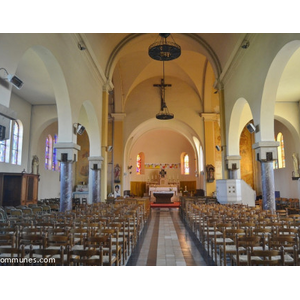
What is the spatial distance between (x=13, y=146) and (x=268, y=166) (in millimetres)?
13525

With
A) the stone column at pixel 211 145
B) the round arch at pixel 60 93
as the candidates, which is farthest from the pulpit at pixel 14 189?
the stone column at pixel 211 145

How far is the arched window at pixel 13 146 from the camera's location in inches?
608

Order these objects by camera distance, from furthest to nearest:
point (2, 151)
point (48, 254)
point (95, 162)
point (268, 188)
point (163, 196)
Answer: point (163, 196), point (2, 151), point (95, 162), point (268, 188), point (48, 254)

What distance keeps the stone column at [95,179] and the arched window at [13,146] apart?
15.4 feet

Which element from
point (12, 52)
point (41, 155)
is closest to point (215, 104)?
point (41, 155)

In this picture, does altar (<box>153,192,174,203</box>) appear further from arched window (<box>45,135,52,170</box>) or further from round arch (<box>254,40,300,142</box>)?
round arch (<box>254,40,300,142</box>)

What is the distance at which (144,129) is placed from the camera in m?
27.6

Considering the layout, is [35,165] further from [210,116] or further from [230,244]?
[230,244]

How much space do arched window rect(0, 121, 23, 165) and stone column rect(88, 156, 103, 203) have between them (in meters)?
4.71

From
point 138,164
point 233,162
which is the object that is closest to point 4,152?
point 233,162

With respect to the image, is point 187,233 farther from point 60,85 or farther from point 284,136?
Answer: point 284,136

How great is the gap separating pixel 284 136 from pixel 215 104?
5.66 m

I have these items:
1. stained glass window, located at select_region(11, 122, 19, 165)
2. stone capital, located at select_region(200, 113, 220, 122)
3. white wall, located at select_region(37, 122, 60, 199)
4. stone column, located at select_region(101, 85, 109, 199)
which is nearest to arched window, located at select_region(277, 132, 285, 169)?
stone capital, located at select_region(200, 113, 220, 122)
